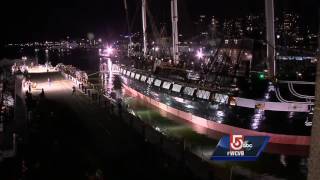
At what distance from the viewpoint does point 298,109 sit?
26625mm

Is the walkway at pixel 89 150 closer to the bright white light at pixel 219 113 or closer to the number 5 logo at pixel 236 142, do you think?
the number 5 logo at pixel 236 142

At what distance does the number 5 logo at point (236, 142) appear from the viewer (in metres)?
12.1

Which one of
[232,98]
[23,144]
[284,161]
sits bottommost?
[284,161]

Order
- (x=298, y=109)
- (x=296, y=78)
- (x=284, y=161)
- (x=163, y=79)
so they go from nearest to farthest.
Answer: (x=284, y=161), (x=298, y=109), (x=296, y=78), (x=163, y=79)

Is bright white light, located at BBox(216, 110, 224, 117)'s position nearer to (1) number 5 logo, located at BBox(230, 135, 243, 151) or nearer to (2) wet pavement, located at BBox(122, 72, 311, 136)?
(2) wet pavement, located at BBox(122, 72, 311, 136)

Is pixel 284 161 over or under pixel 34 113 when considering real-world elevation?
under

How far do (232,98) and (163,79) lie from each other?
14348 millimetres

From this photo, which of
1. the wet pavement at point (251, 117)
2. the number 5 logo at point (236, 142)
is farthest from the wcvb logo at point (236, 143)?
the wet pavement at point (251, 117)

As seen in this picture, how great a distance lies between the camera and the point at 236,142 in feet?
39.7

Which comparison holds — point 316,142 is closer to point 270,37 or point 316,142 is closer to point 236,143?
point 236,143

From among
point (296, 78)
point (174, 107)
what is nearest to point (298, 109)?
point (296, 78)

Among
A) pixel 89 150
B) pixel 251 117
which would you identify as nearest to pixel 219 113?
pixel 251 117

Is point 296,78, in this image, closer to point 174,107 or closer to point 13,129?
point 174,107

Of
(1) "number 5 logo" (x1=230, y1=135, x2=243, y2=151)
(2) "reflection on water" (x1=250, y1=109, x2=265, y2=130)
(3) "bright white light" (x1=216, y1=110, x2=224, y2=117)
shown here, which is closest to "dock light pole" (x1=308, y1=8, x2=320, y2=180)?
(1) "number 5 logo" (x1=230, y1=135, x2=243, y2=151)
